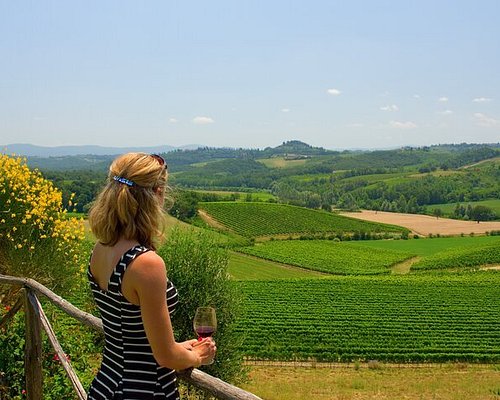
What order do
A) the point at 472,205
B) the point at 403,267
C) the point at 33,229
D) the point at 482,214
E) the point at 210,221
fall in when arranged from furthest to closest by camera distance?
the point at 472,205 < the point at 482,214 < the point at 210,221 < the point at 403,267 < the point at 33,229

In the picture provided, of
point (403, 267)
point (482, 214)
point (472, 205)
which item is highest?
point (472, 205)

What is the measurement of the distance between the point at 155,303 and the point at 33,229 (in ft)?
27.7

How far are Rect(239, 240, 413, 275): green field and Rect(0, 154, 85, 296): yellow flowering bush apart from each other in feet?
168

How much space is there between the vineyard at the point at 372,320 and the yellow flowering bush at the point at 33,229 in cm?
1315

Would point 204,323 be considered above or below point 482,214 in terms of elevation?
above

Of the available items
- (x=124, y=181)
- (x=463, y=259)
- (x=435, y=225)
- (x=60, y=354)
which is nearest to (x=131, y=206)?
(x=124, y=181)

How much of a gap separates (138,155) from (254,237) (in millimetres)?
79087

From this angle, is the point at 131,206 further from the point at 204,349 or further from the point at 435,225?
the point at 435,225

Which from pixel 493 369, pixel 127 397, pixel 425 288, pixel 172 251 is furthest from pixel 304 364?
pixel 127 397

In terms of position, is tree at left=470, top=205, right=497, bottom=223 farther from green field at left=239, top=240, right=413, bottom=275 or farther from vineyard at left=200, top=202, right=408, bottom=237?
green field at left=239, top=240, right=413, bottom=275

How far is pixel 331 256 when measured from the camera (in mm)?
67625

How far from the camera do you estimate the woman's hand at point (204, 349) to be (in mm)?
2551

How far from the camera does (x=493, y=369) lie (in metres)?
27.8

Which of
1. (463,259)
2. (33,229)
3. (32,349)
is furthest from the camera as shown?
(463,259)
